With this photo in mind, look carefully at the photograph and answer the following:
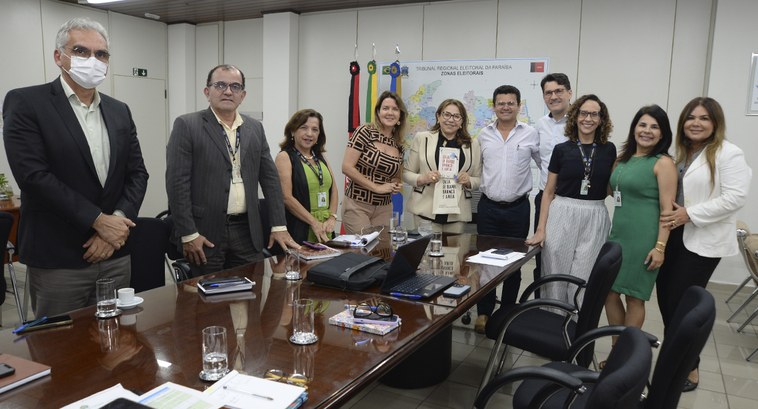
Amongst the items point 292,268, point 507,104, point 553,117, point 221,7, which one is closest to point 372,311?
point 292,268

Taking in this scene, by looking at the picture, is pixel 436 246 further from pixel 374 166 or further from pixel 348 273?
pixel 374 166

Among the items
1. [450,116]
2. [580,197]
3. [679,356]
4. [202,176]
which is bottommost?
[679,356]

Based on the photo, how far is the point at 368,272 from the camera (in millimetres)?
2371

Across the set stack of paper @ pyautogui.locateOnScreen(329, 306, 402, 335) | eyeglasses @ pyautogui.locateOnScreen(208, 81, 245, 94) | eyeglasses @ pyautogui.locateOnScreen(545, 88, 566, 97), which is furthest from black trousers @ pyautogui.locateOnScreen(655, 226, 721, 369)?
eyeglasses @ pyautogui.locateOnScreen(208, 81, 245, 94)

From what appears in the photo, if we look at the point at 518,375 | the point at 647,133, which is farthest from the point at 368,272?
the point at 647,133

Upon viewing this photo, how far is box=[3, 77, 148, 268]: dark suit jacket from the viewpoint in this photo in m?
2.24

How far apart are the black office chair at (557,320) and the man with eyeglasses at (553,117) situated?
103cm

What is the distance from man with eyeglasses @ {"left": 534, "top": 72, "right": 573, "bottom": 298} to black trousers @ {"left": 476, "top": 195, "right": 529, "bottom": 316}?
13 cm

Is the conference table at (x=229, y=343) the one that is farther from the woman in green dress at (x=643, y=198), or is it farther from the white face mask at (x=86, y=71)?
the woman in green dress at (x=643, y=198)

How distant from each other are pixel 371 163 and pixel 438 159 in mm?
490

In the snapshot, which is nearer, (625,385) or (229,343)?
(625,385)

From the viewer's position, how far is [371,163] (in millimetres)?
3969

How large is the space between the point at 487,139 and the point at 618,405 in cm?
296

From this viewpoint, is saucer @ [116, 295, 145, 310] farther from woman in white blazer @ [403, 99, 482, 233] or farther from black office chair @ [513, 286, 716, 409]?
woman in white blazer @ [403, 99, 482, 233]
